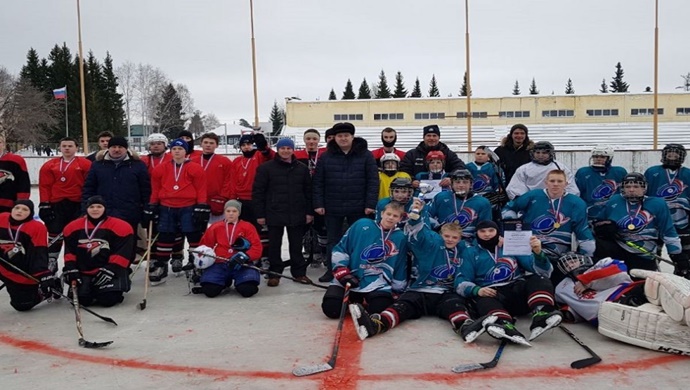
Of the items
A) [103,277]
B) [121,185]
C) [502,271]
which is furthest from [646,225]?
[121,185]

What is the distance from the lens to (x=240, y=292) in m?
5.62

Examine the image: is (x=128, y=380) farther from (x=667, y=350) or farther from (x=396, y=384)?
(x=667, y=350)

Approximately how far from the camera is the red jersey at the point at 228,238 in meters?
5.79

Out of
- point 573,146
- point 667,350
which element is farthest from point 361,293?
point 573,146

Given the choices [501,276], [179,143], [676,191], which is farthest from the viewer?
[179,143]

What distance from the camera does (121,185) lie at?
6.12 metres

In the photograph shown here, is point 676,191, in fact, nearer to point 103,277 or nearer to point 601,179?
point 601,179

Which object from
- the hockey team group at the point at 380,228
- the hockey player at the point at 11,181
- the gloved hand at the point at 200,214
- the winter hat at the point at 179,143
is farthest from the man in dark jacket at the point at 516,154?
the hockey player at the point at 11,181

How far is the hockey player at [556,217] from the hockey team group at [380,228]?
0.01 metres

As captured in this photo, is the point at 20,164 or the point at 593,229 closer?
the point at 593,229

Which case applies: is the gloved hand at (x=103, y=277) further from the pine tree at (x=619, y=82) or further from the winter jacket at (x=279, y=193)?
the pine tree at (x=619, y=82)

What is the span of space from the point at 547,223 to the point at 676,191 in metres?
1.94

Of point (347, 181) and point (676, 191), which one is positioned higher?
point (347, 181)

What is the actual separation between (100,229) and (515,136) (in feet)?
15.0
